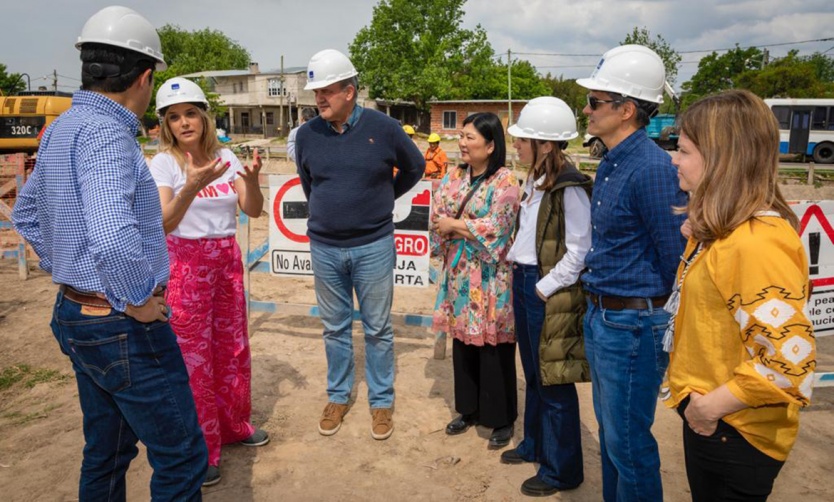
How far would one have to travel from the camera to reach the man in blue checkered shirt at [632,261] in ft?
8.19

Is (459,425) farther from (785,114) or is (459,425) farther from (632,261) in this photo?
(785,114)

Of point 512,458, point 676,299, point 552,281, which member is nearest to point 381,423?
point 512,458

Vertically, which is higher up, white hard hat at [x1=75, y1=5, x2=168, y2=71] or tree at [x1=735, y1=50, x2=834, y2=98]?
tree at [x1=735, y1=50, x2=834, y2=98]

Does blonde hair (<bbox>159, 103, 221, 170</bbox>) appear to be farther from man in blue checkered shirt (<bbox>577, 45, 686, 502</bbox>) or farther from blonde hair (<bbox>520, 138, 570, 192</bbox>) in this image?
man in blue checkered shirt (<bbox>577, 45, 686, 502</bbox>)

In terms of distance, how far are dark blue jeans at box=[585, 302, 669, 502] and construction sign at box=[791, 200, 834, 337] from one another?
265 cm

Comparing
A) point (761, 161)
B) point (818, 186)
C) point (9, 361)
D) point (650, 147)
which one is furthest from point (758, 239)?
point (818, 186)

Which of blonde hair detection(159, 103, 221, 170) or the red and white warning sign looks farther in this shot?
the red and white warning sign

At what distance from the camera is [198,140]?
11.8 ft

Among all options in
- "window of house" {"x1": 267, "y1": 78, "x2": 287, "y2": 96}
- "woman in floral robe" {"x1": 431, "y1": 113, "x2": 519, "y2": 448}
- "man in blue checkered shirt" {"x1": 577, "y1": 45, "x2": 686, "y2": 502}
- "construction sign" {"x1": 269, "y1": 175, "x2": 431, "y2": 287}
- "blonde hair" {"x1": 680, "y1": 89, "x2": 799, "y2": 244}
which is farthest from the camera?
"window of house" {"x1": 267, "y1": 78, "x2": 287, "y2": 96}

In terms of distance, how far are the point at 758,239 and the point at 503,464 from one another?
101 inches

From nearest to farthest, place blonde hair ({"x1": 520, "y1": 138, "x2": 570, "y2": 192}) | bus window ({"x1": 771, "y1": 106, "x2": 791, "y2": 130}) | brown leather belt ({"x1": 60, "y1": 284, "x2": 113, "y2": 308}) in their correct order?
brown leather belt ({"x1": 60, "y1": 284, "x2": 113, "y2": 308}) < blonde hair ({"x1": 520, "y1": 138, "x2": 570, "y2": 192}) < bus window ({"x1": 771, "y1": 106, "x2": 791, "y2": 130})

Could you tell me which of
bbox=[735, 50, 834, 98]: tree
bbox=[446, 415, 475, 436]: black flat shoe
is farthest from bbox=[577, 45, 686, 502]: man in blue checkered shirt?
bbox=[735, 50, 834, 98]: tree

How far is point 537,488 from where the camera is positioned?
11.3 ft

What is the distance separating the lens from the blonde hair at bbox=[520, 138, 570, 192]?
3.24 m
